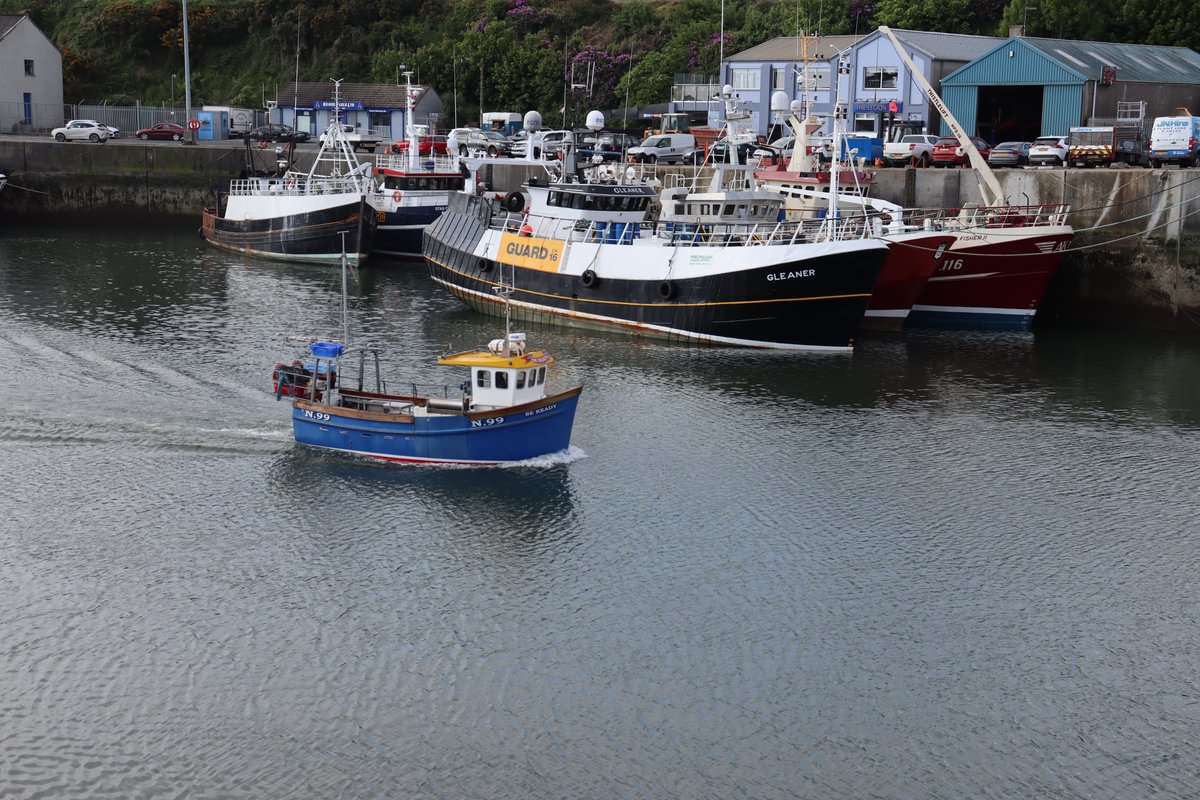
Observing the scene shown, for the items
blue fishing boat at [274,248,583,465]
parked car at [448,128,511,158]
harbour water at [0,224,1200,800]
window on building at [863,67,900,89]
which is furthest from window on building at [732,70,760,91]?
blue fishing boat at [274,248,583,465]

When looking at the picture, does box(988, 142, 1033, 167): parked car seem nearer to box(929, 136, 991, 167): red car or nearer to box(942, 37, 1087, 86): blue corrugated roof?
box(929, 136, 991, 167): red car

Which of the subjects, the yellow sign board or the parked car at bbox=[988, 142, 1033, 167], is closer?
the yellow sign board

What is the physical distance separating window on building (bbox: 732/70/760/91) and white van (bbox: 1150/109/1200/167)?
25.0 meters

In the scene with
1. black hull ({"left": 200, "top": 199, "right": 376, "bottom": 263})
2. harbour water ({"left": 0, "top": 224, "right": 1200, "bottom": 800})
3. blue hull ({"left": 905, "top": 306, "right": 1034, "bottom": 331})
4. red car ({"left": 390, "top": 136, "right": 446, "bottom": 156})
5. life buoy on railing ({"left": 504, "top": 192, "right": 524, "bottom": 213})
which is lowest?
harbour water ({"left": 0, "top": 224, "right": 1200, "bottom": 800})

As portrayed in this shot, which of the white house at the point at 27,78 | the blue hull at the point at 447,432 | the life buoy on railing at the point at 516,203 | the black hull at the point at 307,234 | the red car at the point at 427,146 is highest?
the white house at the point at 27,78

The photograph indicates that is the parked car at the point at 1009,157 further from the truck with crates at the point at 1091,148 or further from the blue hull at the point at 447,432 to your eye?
the blue hull at the point at 447,432

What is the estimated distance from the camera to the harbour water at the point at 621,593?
15.0 metres

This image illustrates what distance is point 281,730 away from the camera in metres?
15.4

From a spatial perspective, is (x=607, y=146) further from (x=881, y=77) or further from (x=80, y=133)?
(x=80, y=133)

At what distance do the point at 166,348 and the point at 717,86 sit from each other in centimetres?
4013

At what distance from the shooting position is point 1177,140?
39438 mm

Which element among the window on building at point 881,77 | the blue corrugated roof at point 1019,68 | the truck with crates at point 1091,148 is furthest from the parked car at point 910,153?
the window on building at point 881,77

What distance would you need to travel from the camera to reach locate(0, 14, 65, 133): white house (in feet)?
219

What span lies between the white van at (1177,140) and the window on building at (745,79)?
2504 cm
